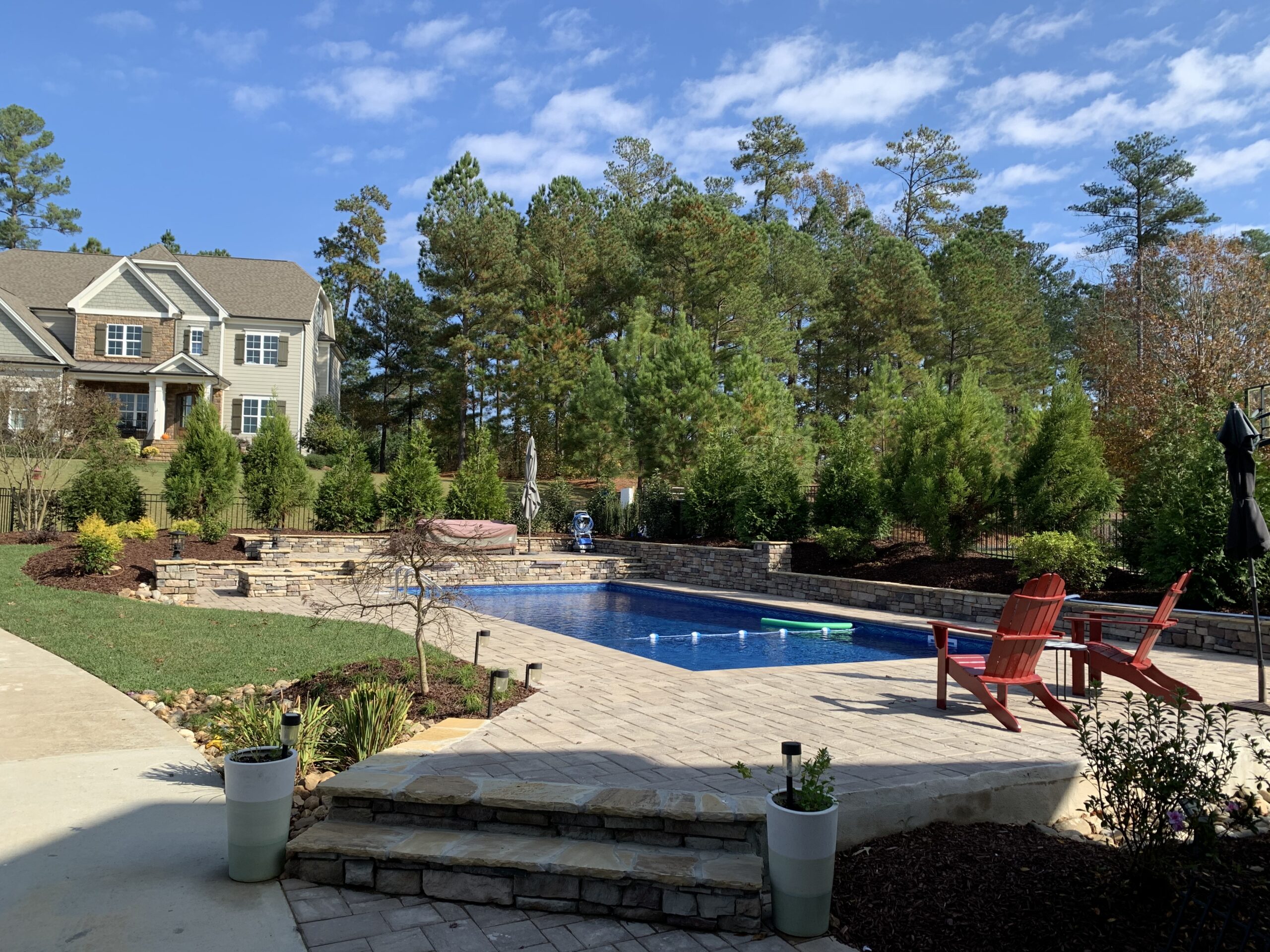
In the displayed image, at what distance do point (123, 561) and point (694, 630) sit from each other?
944 cm

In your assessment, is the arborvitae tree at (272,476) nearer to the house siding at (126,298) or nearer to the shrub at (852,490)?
the house siding at (126,298)

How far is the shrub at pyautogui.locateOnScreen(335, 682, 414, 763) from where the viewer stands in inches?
194

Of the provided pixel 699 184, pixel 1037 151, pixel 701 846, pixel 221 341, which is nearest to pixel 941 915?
pixel 701 846

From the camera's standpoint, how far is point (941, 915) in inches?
130

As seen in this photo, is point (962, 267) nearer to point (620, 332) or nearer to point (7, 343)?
point (620, 332)

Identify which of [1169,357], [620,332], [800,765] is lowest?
[800,765]

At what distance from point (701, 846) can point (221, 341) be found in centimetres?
3080

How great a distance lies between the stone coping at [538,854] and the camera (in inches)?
134

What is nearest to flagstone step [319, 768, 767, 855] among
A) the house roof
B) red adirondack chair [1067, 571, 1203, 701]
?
red adirondack chair [1067, 571, 1203, 701]

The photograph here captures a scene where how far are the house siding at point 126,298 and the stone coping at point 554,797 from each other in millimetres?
29902

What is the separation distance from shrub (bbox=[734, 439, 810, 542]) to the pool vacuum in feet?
15.4

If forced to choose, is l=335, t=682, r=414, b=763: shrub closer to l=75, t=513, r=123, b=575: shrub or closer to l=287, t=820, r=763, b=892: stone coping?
l=287, t=820, r=763, b=892: stone coping

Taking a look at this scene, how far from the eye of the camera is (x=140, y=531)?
623 inches

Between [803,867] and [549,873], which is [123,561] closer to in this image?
[549,873]
